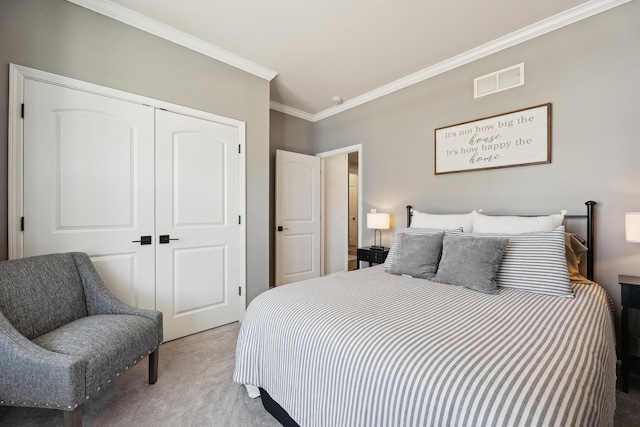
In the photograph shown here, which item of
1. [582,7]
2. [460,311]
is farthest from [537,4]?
[460,311]

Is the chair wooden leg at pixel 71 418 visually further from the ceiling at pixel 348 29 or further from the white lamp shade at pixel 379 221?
the white lamp shade at pixel 379 221

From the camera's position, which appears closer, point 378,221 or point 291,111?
point 378,221

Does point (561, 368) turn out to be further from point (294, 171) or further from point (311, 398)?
point (294, 171)

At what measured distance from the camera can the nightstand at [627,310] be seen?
173 centimetres

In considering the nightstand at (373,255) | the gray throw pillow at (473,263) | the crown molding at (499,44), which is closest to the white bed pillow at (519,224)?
the gray throw pillow at (473,263)

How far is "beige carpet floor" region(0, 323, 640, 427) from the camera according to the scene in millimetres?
1496

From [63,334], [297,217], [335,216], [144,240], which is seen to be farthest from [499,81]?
[63,334]

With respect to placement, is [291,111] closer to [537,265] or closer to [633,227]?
[537,265]

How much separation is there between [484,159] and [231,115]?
2561 mm

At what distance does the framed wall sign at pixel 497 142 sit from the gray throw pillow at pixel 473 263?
1019mm

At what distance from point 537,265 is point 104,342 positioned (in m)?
2.56

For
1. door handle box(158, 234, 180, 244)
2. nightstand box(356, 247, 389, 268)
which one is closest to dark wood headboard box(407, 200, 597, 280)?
nightstand box(356, 247, 389, 268)

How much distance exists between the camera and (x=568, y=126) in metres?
2.22

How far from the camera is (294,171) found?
4.00 m
